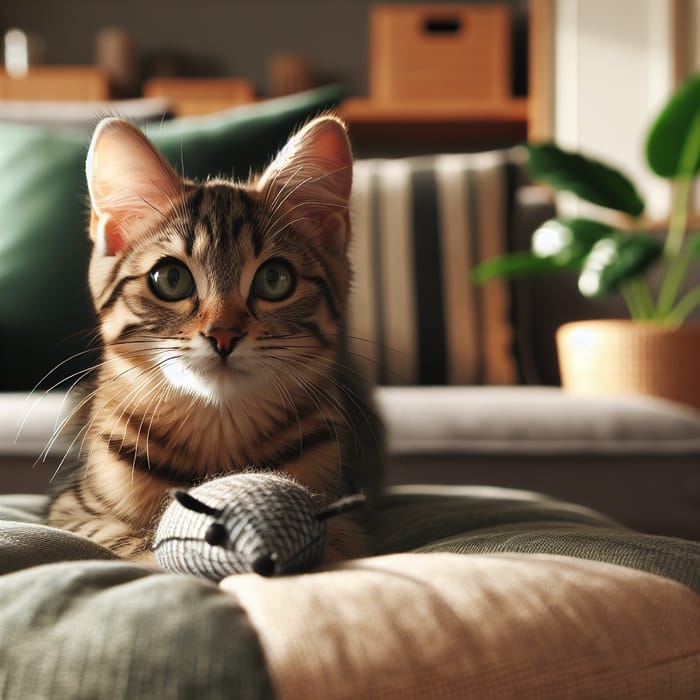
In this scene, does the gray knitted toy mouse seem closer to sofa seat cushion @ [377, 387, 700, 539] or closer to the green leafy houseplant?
sofa seat cushion @ [377, 387, 700, 539]

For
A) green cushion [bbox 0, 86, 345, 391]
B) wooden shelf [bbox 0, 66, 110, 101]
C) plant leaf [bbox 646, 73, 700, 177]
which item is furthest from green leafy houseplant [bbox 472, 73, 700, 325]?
wooden shelf [bbox 0, 66, 110, 101]

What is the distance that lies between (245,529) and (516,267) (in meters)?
1.30

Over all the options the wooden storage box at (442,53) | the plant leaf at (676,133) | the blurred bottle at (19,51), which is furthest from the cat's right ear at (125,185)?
the blurred bottle at (19,51)

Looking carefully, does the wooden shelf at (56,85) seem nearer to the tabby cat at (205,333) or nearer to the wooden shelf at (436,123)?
the wooden shelf at (436,123)

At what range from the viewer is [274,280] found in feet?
2.56

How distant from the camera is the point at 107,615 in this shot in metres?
0.47

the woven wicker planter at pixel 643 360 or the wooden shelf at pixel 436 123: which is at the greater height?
the wooden shelf at pixel 436 123

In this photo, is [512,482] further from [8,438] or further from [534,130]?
[534,130]

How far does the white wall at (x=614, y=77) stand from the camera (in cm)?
304

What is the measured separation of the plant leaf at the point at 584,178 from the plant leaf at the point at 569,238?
0.20 ft

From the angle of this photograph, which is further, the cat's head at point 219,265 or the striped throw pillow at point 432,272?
the striped throw pillow at point 432,272

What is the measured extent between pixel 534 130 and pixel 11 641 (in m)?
2.94

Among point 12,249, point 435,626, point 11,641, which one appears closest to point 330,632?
point 435,626

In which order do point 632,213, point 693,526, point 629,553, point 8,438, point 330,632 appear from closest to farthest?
point 330,632
point 629,553
point 8,438
point 693,526
point 632,213
